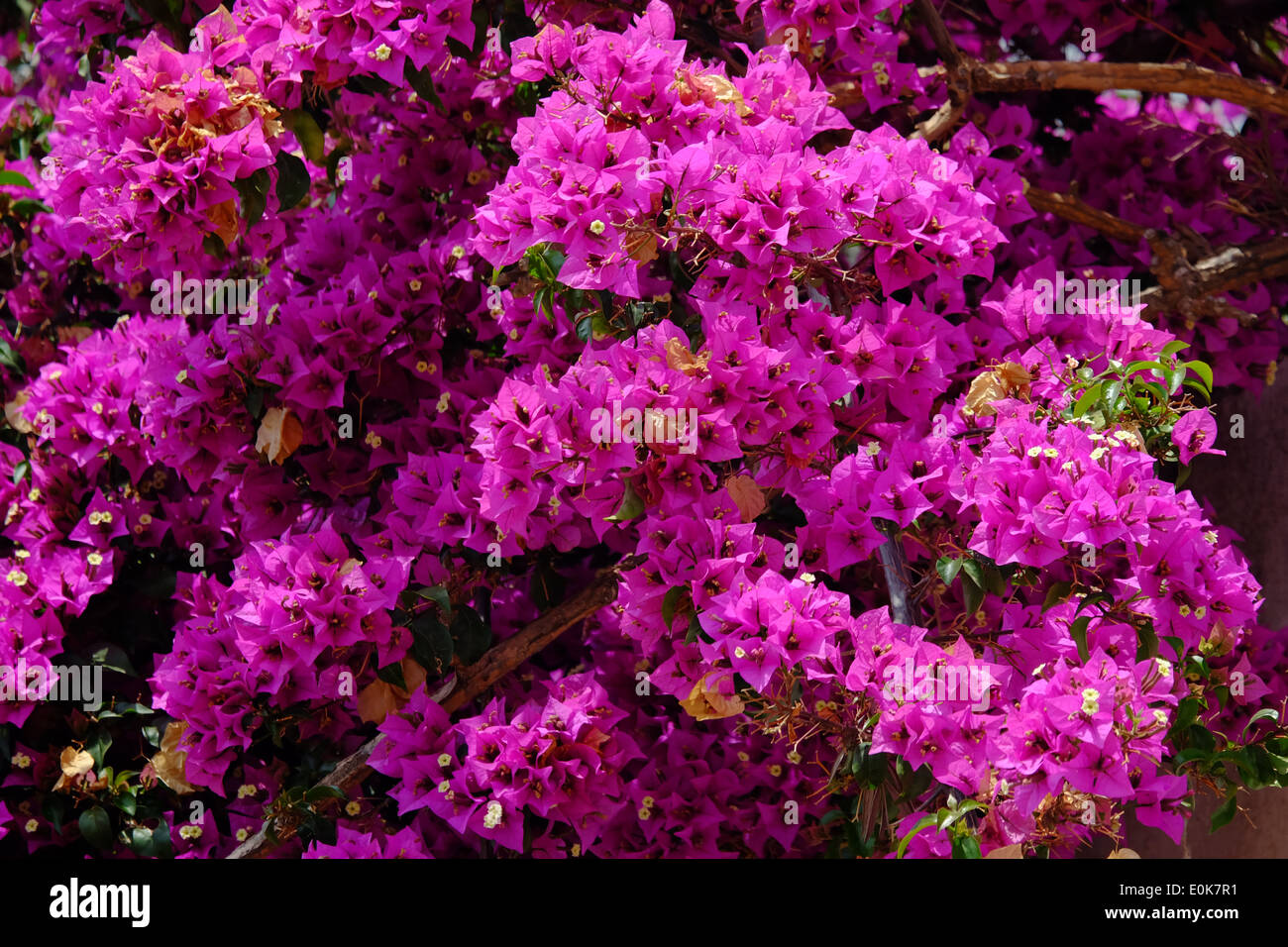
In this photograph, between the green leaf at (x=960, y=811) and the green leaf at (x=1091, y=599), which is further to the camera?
the green leaf at (x=1091, y=599)

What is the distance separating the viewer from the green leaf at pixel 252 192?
7.30 feet

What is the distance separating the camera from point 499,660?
250 centimetres

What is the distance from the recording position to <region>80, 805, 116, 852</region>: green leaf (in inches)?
99.3

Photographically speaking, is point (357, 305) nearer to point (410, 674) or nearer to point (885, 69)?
point (410, 674)

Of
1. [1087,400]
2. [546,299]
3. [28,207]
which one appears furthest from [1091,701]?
[28,207]

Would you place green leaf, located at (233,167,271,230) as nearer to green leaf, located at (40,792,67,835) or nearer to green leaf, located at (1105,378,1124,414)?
green leaf, located at (40,792,67,835)

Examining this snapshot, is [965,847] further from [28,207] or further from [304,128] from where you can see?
[28,207]

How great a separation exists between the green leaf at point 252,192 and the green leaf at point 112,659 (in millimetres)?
1047

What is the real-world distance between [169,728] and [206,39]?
1.32 metres

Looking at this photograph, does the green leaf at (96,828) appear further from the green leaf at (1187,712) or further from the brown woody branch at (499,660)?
the green leaf at (1187,712)

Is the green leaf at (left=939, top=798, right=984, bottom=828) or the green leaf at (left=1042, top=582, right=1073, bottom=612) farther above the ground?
the green leaf at (left=1042, top=582, right=1073, bottom=612)

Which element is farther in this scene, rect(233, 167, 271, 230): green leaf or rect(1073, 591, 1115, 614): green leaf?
rect(233, 167, 271, 230): green leaf

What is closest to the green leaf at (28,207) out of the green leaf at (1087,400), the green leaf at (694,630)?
the green leaf at (694,630)

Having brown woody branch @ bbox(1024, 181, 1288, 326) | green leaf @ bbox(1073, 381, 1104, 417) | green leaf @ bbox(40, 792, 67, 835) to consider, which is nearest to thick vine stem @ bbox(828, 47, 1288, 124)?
brown woody branch @ bbox(1024, 181, 1288, 326)
